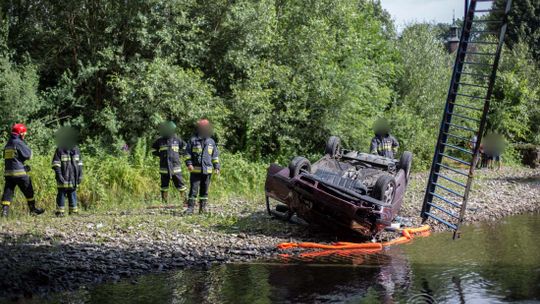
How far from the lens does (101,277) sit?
7.75 m

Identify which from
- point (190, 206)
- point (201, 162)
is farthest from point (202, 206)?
point (201, 162)

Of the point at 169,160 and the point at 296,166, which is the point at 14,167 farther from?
the point at 296,166

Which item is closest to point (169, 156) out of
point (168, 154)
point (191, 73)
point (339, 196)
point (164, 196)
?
point (168, 154)

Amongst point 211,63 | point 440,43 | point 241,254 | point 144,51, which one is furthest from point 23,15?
point 440,43

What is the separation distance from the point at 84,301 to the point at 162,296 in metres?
0.92

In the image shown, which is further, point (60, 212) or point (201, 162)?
point (201, 162)

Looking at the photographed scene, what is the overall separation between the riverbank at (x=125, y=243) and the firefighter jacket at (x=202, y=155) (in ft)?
3.16

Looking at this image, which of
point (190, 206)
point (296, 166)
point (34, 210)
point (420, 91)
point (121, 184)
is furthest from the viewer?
point (420, 91)

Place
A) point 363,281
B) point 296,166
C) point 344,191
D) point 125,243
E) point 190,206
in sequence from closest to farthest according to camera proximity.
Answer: point 363,281
point 125,243
point 344,191
point 296,166
point 190,206

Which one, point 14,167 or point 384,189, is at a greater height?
point 384,189

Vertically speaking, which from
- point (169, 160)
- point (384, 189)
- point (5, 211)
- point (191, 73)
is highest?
point (191, 73)

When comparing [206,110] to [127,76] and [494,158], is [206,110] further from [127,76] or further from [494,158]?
[494,158]

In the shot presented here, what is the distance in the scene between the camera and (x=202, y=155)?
11.3 meters

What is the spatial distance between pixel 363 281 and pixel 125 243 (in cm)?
383
